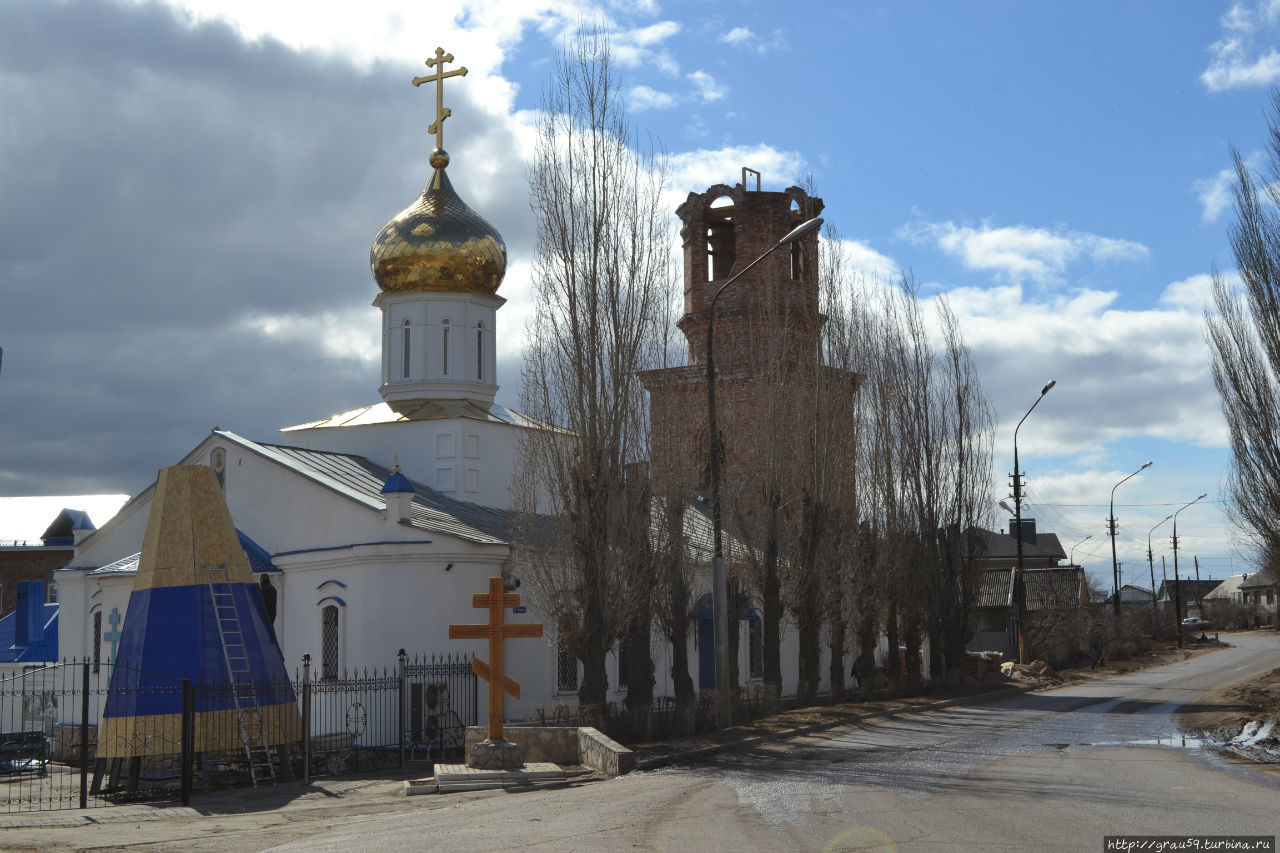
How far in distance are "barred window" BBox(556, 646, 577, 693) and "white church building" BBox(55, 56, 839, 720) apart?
3 cm

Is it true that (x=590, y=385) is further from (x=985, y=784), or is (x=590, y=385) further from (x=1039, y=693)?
(x=1039, y=693)

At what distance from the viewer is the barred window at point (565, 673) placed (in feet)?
71.3

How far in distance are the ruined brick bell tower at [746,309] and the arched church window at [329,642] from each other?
670 centimetres

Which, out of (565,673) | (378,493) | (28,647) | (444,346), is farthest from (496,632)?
(28,647)

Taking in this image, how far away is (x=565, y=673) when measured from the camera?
21969mm

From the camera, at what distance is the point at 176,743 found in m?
15.6

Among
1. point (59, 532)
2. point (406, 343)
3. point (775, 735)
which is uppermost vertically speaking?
point (406, 343)

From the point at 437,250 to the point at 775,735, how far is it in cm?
1300

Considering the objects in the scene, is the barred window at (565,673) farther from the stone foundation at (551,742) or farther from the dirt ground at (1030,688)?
the stone foundation at (551,742)

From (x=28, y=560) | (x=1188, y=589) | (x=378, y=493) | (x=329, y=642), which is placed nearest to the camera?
(x=329, y=642)

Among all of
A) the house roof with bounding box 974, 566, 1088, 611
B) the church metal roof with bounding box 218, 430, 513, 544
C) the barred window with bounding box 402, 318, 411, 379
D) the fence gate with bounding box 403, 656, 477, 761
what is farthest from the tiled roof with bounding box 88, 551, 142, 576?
the house roof with bounding box 974, 566, 1088, 611

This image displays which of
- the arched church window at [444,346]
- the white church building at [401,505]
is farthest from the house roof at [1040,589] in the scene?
the arched church window at [444,346]

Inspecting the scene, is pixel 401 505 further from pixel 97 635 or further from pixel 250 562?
pixel 97 635

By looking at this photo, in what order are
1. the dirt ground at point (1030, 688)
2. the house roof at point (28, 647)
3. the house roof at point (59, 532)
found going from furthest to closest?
the house roof at point (59, 532)
the house roof at point (28, 647)
the dirt ground at point (1030, 688)
